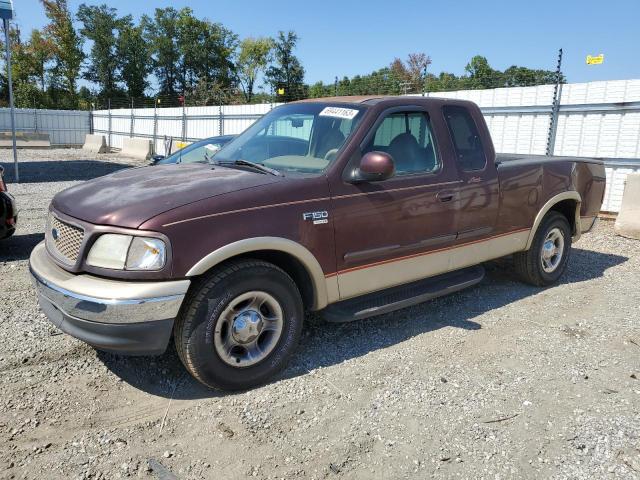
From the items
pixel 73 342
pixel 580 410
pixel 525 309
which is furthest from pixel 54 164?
pixel 580 410

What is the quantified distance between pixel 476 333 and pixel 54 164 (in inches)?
793

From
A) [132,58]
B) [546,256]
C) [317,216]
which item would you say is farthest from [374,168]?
[132,58]

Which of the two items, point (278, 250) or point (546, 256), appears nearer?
point (278, 250)

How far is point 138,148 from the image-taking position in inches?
963

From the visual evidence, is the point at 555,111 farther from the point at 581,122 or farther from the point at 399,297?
the point at 399,297

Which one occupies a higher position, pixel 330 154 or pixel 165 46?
pixel 165 46

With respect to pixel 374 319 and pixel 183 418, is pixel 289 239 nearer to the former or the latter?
pixel 183 418

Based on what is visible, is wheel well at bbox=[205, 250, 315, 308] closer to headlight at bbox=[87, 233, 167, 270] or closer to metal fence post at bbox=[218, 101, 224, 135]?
headlight at bbox=[87, 233, 167, 270]

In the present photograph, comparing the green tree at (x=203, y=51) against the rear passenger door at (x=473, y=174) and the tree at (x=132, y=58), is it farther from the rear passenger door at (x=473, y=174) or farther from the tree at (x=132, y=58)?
the rear passenger door at (x=473, y=174)

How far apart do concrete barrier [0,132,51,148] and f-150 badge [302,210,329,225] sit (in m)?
29.7

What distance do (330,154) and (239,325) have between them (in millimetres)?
1458

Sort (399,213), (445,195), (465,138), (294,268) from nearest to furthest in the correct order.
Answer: (294,268)
(399,213)
(445,195)
(465,138)

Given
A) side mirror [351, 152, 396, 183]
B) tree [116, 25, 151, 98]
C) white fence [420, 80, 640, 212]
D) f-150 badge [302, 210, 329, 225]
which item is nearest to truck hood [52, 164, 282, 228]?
f-150 badge [302, 210, 329, 225]

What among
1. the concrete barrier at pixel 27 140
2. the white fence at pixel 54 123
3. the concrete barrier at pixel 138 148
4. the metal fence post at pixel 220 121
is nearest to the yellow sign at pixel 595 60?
the metal fence post at pixel 220 121
